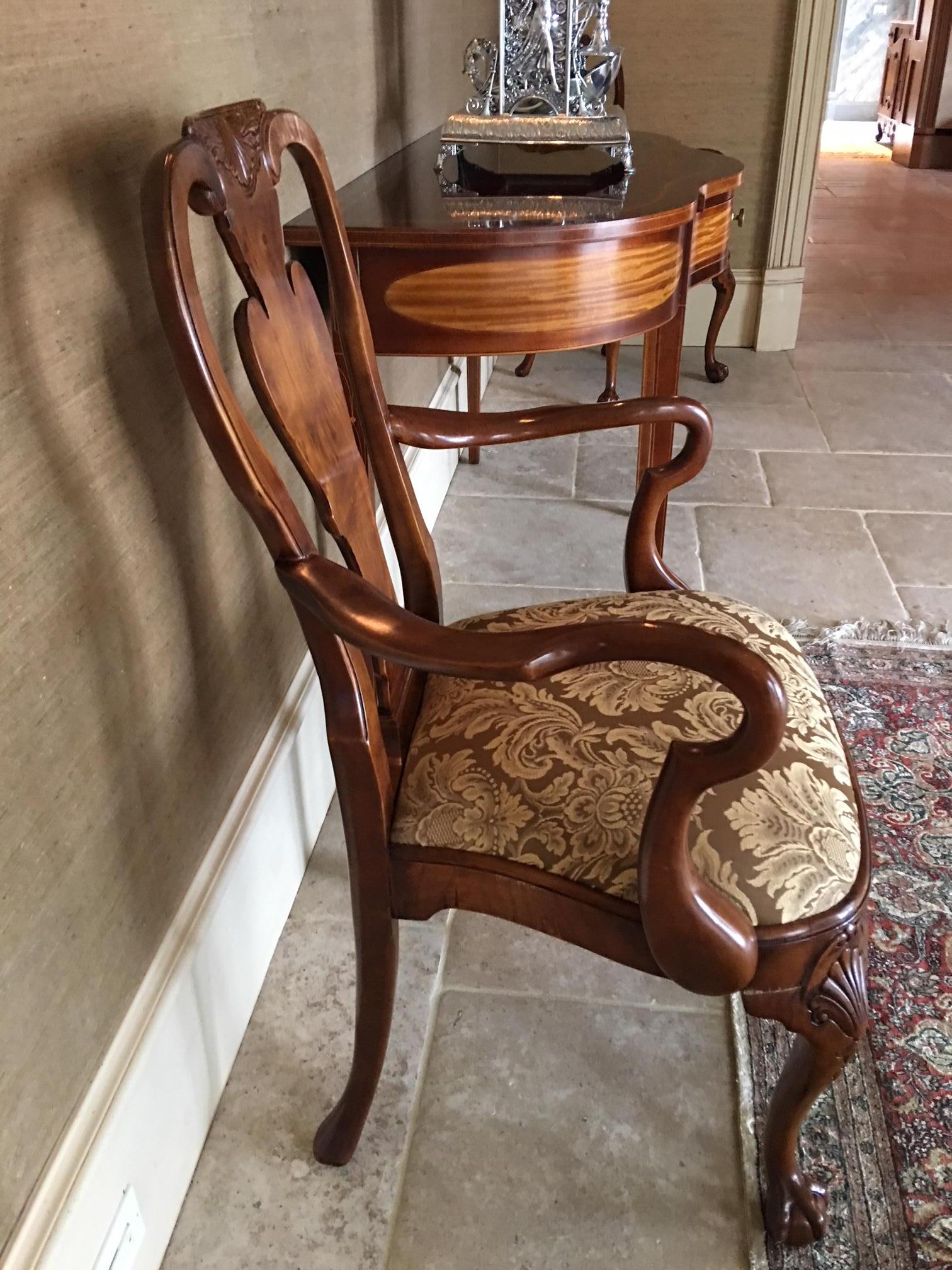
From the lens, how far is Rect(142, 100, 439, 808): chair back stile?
29.1 inches

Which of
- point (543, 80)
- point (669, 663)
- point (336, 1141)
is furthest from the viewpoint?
point (543, 80)

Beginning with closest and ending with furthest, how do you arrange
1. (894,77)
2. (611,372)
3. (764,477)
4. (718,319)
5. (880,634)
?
(880,634) < (764,477) < (611,372) < (718,319) < (894,77)

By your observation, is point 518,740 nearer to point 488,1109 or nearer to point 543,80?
point 488,1109

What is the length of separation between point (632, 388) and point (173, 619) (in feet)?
8.11

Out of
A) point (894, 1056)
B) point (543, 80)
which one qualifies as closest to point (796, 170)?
point (543, 80)

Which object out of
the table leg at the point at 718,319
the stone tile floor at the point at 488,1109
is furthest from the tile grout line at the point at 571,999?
the table leg at the point at 718,319

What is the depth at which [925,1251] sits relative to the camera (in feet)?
3.30

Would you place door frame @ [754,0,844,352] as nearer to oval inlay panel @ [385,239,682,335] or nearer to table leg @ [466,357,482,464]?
table leg @ [466,357,482,464]

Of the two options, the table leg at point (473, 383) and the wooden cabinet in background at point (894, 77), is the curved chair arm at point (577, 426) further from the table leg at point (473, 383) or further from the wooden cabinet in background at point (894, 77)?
the wooden cabinet in background at point (894, 77)

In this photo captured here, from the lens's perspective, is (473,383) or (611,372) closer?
(473,383)

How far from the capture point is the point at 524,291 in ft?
4.55

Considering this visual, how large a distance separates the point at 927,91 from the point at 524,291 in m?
6.98

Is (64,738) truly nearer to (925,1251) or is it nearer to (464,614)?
(925,1251)

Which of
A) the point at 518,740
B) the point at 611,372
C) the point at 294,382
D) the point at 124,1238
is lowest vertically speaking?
the point at 124,1238
